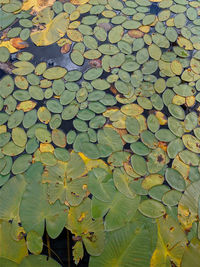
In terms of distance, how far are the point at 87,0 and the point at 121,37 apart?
415 millimetres

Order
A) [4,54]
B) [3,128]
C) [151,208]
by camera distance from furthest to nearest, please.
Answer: [4,54] → [3,128] → [151,208]

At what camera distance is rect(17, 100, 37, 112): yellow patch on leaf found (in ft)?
5.21

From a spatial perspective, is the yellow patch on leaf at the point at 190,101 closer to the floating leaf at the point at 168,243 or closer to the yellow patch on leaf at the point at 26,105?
the floating leaf at the point at 168,243

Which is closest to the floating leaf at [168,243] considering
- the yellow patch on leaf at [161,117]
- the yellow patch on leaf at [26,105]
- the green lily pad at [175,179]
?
the green lily pad at [175,179]

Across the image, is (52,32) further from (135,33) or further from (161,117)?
(161,117)

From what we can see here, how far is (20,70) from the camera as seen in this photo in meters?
1.72

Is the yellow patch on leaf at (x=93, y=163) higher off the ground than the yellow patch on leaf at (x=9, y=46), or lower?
lower

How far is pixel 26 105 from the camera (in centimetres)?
160

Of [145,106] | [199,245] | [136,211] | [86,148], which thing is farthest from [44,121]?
[199,245]

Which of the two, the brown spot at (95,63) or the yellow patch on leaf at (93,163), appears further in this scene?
the brown spot at (95,63)

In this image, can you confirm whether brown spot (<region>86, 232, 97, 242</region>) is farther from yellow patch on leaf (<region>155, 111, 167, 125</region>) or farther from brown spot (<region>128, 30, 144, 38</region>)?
brown spot (<region>128, 30, 144, 38</region>)

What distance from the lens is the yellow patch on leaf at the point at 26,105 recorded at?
159 centimetres

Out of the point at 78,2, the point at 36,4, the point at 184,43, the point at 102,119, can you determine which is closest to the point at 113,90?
the point at 102,119

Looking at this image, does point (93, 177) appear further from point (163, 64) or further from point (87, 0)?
point (87, 0)
